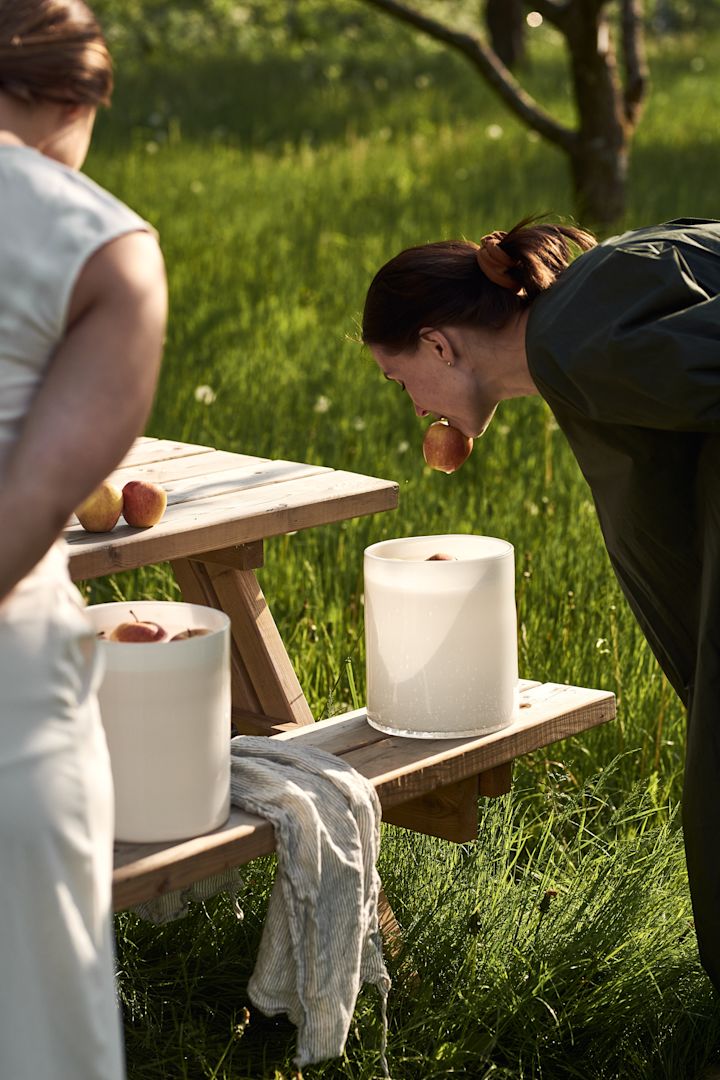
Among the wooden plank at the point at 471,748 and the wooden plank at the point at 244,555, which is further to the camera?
the wooden plank at the point at 244,555

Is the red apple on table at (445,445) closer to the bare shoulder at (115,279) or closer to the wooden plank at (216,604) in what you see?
the wooden plank at (216,604)

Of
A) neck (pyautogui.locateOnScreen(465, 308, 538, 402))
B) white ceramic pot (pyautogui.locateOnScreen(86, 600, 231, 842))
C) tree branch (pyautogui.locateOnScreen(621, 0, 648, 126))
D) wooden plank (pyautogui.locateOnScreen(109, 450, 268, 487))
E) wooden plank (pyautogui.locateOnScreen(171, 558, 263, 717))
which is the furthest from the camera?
tree branch (pyautogui.locateOnScreen(621, 0, 648, 126))

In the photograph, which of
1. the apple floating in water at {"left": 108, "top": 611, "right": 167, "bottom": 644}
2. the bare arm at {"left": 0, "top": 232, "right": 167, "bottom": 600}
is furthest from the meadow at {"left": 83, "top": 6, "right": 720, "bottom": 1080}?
the bare arm at {"left": 0, "top": 232, "right": 167, "bottom": 600}

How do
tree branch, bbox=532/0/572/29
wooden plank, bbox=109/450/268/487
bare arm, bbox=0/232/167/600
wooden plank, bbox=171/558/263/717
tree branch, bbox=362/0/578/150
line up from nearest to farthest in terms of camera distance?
1. bare arm, bbox=0/232/167/600
2. wooden plank, bbox=109/450/268/487
3. wooden plank, bbox=171/558/263/717
4. tree branch, bbox=362/0/578/150
5. tree branch, bbox=532/0/572/29

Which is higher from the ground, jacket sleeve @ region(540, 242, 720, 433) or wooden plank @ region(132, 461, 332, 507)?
jacket sleeve @ region(540, 242, 720, 433)

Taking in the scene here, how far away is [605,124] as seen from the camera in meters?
8.17

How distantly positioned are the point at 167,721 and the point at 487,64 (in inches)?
263

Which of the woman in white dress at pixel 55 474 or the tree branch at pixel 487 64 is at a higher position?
the tree branch at pixel 487 64

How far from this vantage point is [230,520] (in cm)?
236

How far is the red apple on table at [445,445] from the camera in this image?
8.23 feet

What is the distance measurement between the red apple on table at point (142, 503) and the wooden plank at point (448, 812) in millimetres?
609

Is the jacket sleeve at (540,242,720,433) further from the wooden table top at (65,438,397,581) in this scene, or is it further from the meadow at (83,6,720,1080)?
the meadow at (83,6,720,1080)

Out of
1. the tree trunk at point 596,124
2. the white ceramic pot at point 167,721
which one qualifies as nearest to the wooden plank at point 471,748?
the white ceramic pot at point 167,721

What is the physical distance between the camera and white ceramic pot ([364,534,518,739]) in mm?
2166
